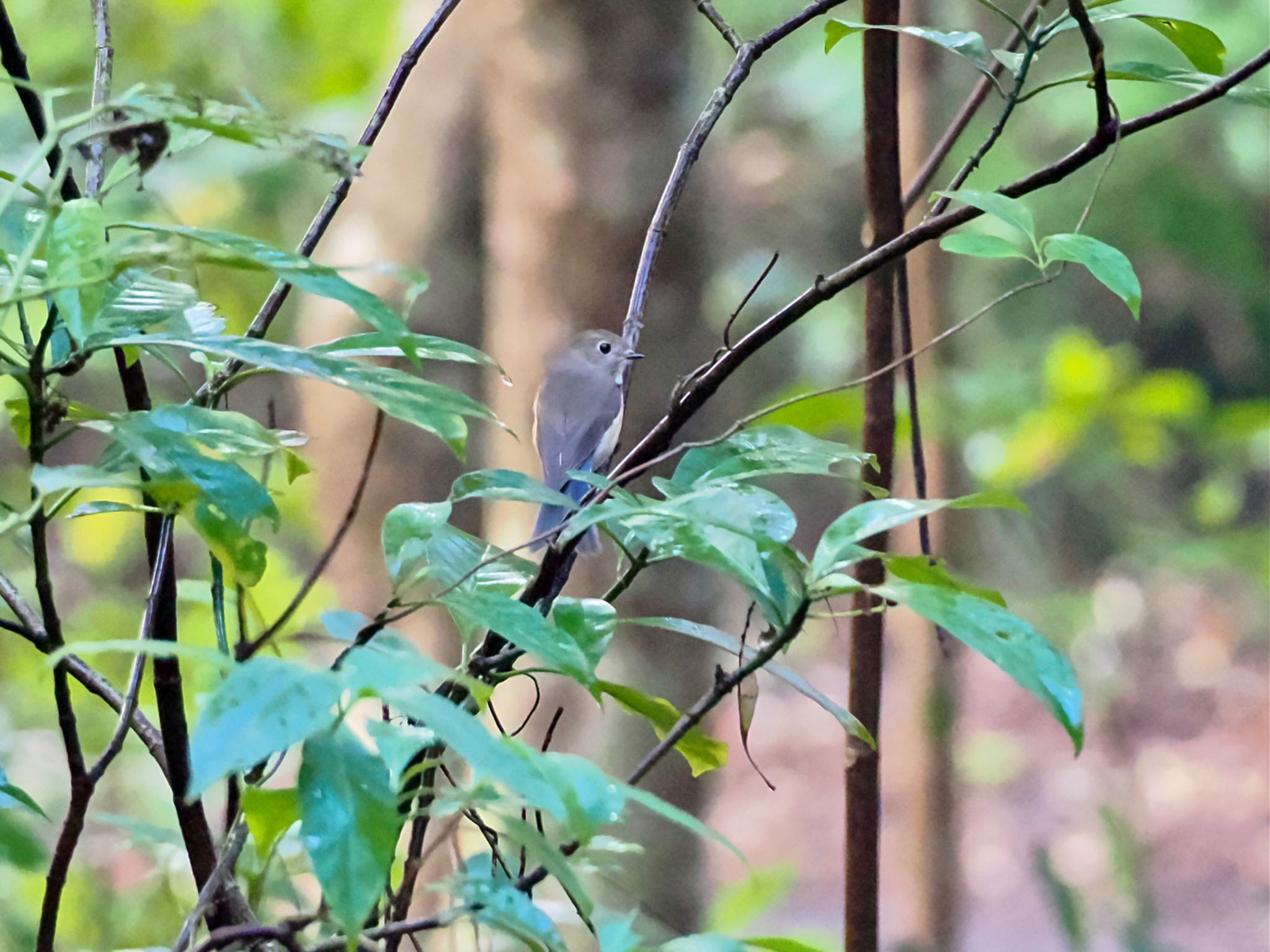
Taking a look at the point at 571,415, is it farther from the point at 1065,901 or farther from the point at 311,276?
→ the point at 311,276

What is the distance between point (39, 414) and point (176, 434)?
1.8 inches

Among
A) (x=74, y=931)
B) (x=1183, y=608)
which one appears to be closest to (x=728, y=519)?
(x=74, y=931)

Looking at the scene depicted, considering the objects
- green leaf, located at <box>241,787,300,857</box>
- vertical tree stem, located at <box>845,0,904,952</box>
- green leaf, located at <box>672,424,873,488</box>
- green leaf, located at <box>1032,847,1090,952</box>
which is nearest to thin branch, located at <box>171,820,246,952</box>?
green leaf, located at <box>241,787,300,857</box>

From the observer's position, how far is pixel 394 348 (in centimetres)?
54

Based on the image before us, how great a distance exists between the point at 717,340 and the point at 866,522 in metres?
1.93

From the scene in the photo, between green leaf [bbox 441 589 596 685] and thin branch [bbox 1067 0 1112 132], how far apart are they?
12.9 inches

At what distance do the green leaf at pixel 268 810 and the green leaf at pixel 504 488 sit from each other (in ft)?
0.43

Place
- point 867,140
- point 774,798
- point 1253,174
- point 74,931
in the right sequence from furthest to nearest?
point 774,798 → point 1253,174 → point 74,931 → point 867,140

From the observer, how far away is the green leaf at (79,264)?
1.35 ft

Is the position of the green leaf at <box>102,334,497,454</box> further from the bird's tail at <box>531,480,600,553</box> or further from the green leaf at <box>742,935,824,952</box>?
the bird's tail at <box>531,480,600,553</box>

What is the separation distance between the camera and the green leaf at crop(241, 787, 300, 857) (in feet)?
1.40

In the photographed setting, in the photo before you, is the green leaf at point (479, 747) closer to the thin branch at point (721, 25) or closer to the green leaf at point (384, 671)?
the green leaf at point (384, 671)

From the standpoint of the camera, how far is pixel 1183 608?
6094 mm

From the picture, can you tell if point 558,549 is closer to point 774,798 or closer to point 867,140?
point 867,140
